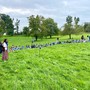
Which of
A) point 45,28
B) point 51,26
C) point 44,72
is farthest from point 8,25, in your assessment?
point 44,72

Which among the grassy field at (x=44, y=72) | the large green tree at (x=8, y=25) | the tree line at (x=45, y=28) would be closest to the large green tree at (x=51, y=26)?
the tree line at (x=45, y=28)

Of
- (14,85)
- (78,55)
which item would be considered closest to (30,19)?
(78,55)

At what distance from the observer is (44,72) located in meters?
22.3

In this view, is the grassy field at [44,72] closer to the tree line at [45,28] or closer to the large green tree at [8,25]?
the tree line at [45,28]

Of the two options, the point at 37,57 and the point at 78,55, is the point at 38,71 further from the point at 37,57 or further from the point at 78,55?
the point at 78,55

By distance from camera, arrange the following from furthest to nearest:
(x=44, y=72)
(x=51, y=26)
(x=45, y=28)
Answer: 1. (x=51, y=26)
2. (x=45, y=28)
3. (x=44, y=72)

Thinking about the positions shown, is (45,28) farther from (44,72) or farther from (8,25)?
(44,72)

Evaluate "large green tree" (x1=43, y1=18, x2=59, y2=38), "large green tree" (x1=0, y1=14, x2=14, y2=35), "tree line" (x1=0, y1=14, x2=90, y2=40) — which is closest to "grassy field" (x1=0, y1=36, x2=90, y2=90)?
"tree line" (x1=0, y1=14, x2=90, y2=40)

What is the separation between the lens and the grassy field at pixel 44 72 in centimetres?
1975

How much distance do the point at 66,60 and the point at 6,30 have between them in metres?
79.9

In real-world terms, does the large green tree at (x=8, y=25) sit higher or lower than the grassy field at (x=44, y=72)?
higher

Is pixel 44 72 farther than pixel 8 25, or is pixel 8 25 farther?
pixel 8 25

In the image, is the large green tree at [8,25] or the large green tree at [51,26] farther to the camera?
the large green tree at [8,25]

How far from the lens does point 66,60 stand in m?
27.1
